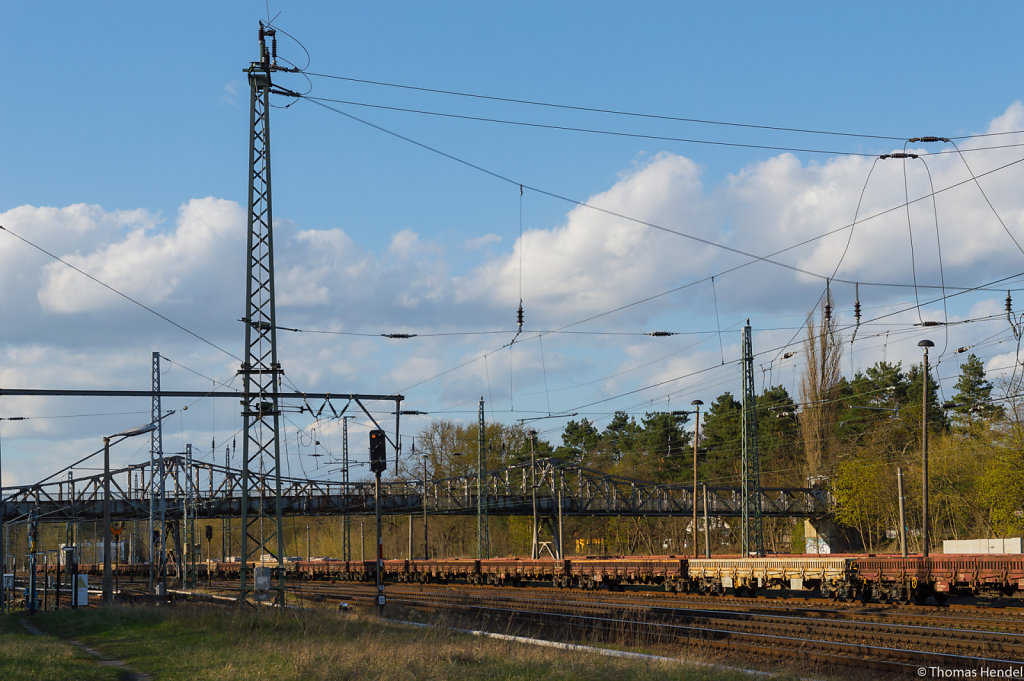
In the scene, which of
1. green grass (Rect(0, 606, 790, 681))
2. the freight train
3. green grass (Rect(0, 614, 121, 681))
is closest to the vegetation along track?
the freight train

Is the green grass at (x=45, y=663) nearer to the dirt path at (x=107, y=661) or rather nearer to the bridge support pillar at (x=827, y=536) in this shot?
the dirt path at (x=107, y=661)

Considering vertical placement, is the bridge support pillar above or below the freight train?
below

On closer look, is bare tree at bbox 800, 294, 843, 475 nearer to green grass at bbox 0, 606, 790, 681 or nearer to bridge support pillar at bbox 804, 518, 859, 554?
bridge support pillar at bbox 804, 518, 859, 554

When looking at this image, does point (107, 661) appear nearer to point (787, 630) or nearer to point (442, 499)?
point (787, 630)

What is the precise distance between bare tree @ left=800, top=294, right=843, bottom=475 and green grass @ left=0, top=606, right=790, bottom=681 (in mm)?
74965

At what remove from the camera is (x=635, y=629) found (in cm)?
2383

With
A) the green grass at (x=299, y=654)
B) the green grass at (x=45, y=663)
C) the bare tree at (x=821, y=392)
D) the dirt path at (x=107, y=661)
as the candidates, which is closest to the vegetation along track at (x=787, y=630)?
the green grass at (x=299, y=654)

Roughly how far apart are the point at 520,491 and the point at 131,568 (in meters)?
41.6

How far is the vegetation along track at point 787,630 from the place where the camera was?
55.3 feet

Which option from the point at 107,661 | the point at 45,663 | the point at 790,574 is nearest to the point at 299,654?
the point at 45,663

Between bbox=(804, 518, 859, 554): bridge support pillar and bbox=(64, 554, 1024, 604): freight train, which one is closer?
bbox=(64, 554, 1024, 604): freight train

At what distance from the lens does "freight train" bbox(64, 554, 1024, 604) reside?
94.5 ft

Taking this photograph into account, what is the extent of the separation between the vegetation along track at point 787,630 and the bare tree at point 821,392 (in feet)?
209

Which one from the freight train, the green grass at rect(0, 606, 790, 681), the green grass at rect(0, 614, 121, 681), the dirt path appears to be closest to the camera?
the green grass at rect(0, 606, 790, 681)
